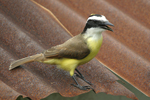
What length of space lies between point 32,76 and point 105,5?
143cm

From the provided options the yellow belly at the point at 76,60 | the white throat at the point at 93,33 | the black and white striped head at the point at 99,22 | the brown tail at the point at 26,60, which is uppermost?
the black and white striped head at the point at 99,22

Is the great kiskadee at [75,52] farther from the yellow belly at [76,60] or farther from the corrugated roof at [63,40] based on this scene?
the corrugated roof at [63,40]

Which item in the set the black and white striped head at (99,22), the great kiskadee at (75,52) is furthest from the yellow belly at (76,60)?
the black and white striped head at (99,22)

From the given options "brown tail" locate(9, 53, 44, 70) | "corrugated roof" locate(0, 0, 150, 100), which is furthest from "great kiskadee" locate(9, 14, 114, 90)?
"corrugated roof" locate(0, 0, 150, 100)

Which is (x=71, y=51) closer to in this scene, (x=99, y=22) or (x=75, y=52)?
(x=75, y=52)

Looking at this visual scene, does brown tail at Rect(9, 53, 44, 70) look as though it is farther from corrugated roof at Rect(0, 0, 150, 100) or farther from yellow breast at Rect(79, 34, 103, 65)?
yellow breast at Rect(79, 34, 103, 65)

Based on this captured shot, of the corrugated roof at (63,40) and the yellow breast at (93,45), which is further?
the yellow breast at (93,45)

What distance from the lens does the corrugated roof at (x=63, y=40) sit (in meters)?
1.70

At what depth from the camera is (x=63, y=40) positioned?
7.13 feet

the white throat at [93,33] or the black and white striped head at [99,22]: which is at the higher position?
the black and white striped head at [99,22]

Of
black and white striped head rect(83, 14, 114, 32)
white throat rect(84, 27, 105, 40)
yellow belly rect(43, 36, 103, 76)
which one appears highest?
black and white striped head rect(83, 14, 114, 32)

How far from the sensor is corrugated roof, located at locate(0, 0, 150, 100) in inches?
67.0

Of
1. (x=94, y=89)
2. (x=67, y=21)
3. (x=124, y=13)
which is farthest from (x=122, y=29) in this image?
(x=94, y=89)

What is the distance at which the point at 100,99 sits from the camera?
1.73 meters
